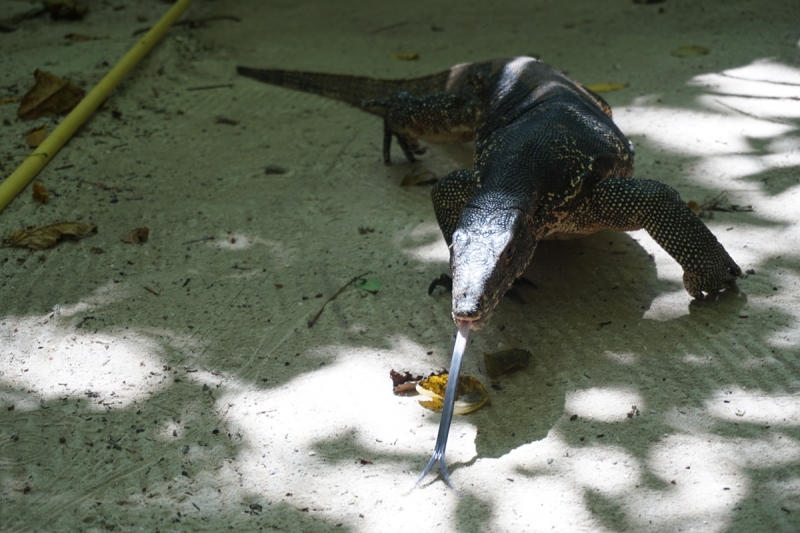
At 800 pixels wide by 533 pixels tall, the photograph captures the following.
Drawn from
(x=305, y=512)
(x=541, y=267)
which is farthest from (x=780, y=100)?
(x=305, y=512)

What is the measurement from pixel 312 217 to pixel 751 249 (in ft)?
8.83

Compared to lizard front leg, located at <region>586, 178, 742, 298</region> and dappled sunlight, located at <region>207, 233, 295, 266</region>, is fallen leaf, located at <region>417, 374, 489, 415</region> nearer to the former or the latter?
lizard front leg, located at <region>586, 178, 742, 298</region>

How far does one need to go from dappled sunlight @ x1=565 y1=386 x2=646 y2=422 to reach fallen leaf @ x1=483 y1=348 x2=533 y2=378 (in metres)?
0.27

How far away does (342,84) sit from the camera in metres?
6.32

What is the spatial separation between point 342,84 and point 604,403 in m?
4.27

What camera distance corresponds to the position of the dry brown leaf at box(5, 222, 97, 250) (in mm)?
4105

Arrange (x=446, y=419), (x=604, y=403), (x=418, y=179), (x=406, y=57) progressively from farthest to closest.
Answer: (x=406, y=57) < (x=418, y=179) < (x=604, y=403) < (x=446, y=419)

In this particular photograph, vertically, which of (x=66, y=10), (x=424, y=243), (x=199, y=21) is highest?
(x=66, y=10)

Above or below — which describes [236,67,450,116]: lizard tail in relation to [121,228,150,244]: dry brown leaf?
above

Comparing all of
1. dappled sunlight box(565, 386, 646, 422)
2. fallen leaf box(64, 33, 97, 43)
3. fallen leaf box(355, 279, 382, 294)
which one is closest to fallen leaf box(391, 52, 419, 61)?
fallen leaf box(64, 33, 97, 43)

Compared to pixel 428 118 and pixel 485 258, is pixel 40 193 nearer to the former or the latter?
pixel 428 118

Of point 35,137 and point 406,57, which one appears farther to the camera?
point 406,57

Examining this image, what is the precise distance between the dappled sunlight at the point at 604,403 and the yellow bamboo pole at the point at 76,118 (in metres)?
3.68

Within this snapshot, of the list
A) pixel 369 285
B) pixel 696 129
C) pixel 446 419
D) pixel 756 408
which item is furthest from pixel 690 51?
pixel 446 419
